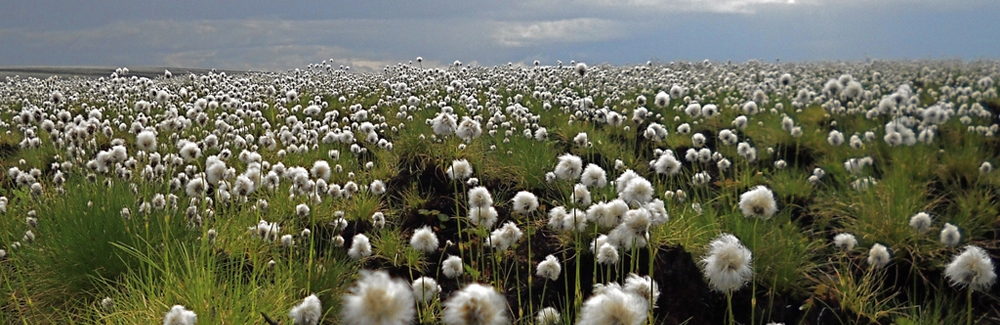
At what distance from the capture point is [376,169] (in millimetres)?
7707

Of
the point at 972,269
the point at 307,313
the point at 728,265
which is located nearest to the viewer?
the point at 307,313

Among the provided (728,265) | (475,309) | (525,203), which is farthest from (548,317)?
(475,309)

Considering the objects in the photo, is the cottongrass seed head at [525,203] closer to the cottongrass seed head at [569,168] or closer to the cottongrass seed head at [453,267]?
the cottongrass seed head at [569,168]

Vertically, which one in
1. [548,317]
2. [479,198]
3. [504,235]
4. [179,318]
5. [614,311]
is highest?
[614,311]

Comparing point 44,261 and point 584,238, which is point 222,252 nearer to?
point 44,261

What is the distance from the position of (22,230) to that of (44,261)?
4.25ft

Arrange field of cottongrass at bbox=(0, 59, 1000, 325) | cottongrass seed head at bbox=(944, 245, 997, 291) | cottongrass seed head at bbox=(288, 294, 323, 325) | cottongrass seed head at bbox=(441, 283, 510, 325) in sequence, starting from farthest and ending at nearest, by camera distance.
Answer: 1. field of cottongrass at bbox=(0, 59, 1000, 325)
2. cottongrass seed head at bbox=(944, 245, 997, 291)
3. cottongrass seed head at bbox=(288, 294, 323, 325)
4. cottongrass seed head at bbox=(441, 283, 510, 325)

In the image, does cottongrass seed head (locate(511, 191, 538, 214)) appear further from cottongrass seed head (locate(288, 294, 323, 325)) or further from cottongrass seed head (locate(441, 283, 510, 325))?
cottongrass seed head (locate(441, 283, 510, 325))

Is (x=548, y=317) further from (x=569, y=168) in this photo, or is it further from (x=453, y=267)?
(x=569, y=168)

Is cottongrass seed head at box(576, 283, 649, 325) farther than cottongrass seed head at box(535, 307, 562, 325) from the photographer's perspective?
No

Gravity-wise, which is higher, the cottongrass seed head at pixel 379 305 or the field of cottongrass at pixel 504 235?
the cottongrass seed head at pixel 379 305

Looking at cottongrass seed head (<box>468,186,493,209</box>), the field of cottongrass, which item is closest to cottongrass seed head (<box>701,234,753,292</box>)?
the field of cottongrass

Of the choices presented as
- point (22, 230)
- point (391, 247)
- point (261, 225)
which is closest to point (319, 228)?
point (391, 247)

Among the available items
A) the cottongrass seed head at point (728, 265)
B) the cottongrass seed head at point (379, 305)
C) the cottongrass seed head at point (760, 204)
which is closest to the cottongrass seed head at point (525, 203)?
the cottongrass seed head at point (760, 204)
